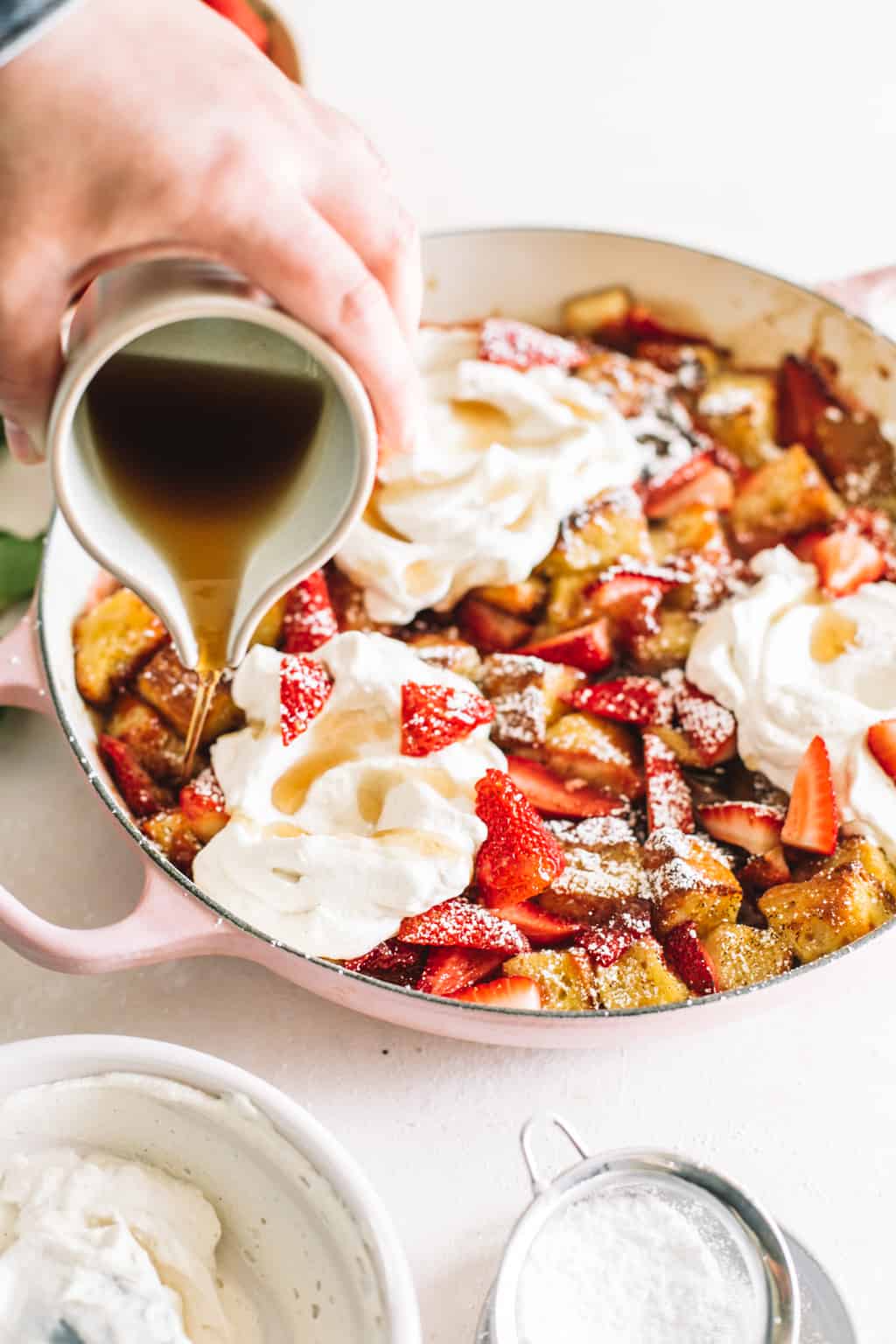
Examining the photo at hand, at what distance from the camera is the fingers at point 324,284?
2.94 ft

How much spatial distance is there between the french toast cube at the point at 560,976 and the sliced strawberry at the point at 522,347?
0.83m

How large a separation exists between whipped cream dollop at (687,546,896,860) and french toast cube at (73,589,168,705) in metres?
0.63

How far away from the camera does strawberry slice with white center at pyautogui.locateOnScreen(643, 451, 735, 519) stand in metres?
1.72

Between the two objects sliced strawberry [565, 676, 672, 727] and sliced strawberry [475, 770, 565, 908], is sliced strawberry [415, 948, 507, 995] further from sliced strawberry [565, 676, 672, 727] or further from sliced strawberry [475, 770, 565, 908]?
sliced strawberry [565, 676, 672, 727]

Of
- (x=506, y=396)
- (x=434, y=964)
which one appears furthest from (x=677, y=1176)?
(x=506, y=396)

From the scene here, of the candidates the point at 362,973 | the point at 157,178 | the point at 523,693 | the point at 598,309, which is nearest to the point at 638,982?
the point at 362,973

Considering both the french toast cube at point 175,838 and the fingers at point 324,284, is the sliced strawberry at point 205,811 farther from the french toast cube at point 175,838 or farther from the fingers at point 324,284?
the fingers at point 324,284

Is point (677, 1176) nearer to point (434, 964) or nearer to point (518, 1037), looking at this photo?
point (518, 1037)

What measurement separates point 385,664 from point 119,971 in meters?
0.42

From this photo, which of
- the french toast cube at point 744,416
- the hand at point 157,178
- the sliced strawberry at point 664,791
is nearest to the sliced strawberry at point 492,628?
the sliced strawberry at point 664,791

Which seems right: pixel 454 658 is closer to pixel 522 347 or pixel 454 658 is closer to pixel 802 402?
pixel 522 347

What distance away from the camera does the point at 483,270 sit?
183 centimetres

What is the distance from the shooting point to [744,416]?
1812mm

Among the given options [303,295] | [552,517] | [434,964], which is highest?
[303,295]
